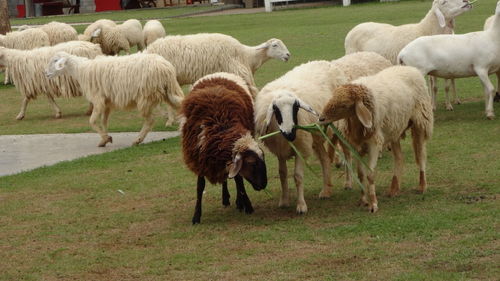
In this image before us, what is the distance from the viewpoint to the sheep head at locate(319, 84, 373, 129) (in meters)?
7.59

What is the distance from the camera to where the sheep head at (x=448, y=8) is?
13086 millimetres

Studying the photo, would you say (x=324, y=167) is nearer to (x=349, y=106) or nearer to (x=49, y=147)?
(x=349, y=106)

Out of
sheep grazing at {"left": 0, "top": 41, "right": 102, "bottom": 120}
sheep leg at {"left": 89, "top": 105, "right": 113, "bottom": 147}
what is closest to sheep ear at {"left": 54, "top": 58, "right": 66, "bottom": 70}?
sheep leg at {"left": 89, "top": 105, "right": 113, "bottom": 147}

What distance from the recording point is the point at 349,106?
763cm

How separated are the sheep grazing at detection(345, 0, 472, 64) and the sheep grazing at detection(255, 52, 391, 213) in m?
4.16

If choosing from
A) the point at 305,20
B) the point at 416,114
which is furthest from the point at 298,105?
the point at 305,20

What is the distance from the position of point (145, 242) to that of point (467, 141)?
4.68 m

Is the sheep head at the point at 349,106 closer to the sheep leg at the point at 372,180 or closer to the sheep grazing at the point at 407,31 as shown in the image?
the sheep leg at the point at 372,180

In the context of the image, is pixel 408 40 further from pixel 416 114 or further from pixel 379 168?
pixel 416 114

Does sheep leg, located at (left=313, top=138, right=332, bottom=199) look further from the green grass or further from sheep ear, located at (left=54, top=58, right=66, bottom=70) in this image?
the green grass

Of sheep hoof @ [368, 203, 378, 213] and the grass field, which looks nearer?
the grass field

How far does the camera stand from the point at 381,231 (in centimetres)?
709

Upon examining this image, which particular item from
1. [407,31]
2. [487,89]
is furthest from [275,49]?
[487,89]

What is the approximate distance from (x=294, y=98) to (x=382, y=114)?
2.56 feet
